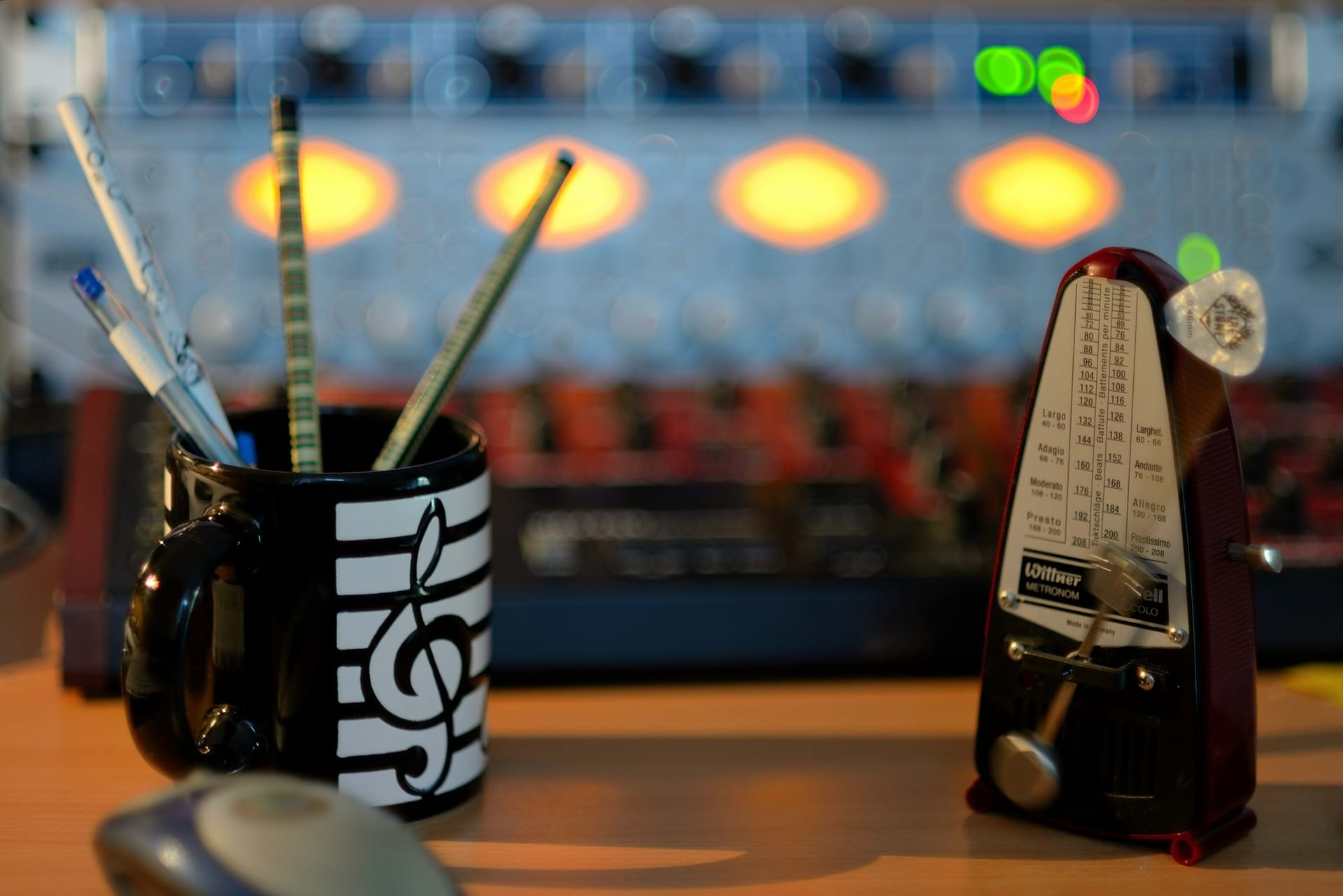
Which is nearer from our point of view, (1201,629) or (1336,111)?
(1201,629)

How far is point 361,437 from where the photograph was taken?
471 millimetres

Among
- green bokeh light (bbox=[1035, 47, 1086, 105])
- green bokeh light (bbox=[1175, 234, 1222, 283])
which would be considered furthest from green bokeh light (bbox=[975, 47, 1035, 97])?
green bokeh light (bbox=[1175, 234, 1222, 283])

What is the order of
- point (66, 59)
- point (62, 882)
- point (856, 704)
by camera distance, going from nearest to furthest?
point (62, 882)
point (856, 704)
point (66, 59)

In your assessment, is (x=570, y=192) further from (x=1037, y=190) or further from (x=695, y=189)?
(x=1037, y=190)

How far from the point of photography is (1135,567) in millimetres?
394

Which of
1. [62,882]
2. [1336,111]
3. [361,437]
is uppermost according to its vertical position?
[1336,111]

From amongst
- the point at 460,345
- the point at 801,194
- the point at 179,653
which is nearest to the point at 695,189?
the point at 801,194

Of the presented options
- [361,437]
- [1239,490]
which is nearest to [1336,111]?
[1239,490]

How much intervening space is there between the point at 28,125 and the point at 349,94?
0.17 meters

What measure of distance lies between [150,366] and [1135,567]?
290 mm

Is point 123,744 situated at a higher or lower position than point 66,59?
lower

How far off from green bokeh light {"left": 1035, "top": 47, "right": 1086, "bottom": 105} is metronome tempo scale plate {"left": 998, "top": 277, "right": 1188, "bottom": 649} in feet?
1.46

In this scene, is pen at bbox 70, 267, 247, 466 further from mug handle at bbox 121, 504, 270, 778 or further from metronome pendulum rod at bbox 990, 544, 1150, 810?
metronome pendulum rod at bbox 990, 544, 1150, 810

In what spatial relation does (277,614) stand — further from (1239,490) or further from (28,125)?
(28,125)
